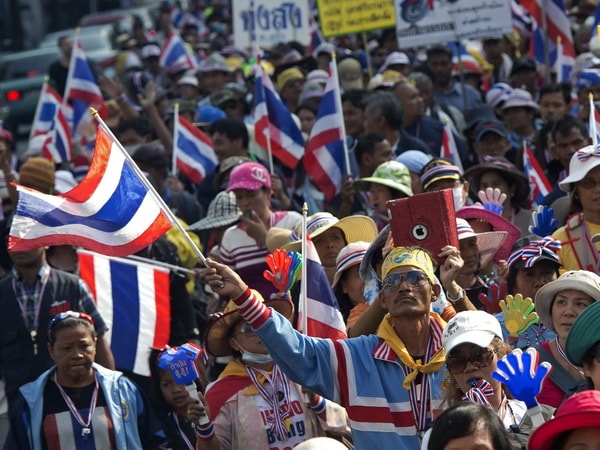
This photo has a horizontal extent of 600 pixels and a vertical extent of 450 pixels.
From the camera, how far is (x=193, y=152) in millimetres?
13484

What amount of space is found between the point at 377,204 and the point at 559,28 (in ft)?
19.9

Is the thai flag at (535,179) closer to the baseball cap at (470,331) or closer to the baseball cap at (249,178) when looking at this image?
the baseball cap at (249,178)

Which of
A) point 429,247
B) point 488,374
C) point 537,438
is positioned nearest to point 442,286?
point 429,247

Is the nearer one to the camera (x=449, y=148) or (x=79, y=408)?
(x=79, y=408)

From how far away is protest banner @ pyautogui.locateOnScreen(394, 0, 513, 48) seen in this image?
45.6 ft

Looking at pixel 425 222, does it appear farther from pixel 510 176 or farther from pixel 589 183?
pixel 510 176

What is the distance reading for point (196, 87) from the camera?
1783cm

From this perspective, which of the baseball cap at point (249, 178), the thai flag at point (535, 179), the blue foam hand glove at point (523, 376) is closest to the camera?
the blue foam hand glove at point (523, 376)

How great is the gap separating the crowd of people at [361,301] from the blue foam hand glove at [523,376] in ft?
0.06

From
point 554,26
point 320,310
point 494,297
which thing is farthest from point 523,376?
point 554,26

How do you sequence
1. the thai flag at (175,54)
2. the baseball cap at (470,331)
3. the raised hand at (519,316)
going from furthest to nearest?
the thai flag at (175,54)
the raised hand at (519,316)
the baseball cap at (470,331)

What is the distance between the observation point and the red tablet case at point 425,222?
7094mm

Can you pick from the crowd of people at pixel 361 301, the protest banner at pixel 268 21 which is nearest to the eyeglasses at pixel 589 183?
the crowd of people at pixel 361 301

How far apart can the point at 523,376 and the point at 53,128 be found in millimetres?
11457
